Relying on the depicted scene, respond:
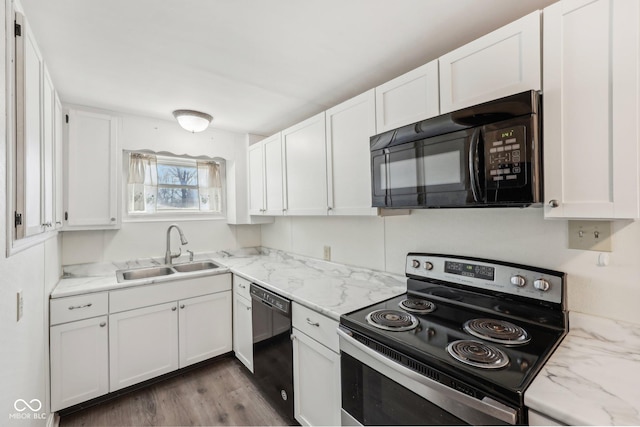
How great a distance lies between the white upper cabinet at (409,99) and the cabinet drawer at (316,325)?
1119mm

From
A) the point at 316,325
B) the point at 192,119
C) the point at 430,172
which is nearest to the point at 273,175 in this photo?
the point at 192,119

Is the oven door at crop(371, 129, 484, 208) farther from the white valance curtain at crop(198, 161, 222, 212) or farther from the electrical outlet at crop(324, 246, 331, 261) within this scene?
the white valance curtain at crop(198, 161, 222, 212)

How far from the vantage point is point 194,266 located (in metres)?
2.95

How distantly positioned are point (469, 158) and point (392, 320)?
800mm

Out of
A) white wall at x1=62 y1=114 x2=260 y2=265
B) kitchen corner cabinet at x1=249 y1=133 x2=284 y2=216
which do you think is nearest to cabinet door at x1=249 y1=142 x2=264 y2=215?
kitchen corner cabinet at x1=249 y1=133 x2=284 y2=216

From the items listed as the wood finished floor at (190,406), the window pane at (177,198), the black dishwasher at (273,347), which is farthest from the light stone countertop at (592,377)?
the window pane at (177,198)

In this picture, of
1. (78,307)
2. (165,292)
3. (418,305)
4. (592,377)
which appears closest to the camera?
(592,377)

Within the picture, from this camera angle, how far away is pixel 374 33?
1435 millimetres

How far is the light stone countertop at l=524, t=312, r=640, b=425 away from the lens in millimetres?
757

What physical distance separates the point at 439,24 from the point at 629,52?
0.74m

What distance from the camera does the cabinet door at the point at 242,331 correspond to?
7.68 ft

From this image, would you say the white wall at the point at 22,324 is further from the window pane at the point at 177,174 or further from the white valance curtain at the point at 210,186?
the white valance curtain at the point at 210,186

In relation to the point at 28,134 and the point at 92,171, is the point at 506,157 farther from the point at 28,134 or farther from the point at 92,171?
the point at 92,171

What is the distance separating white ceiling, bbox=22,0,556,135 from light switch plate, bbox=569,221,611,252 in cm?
97
